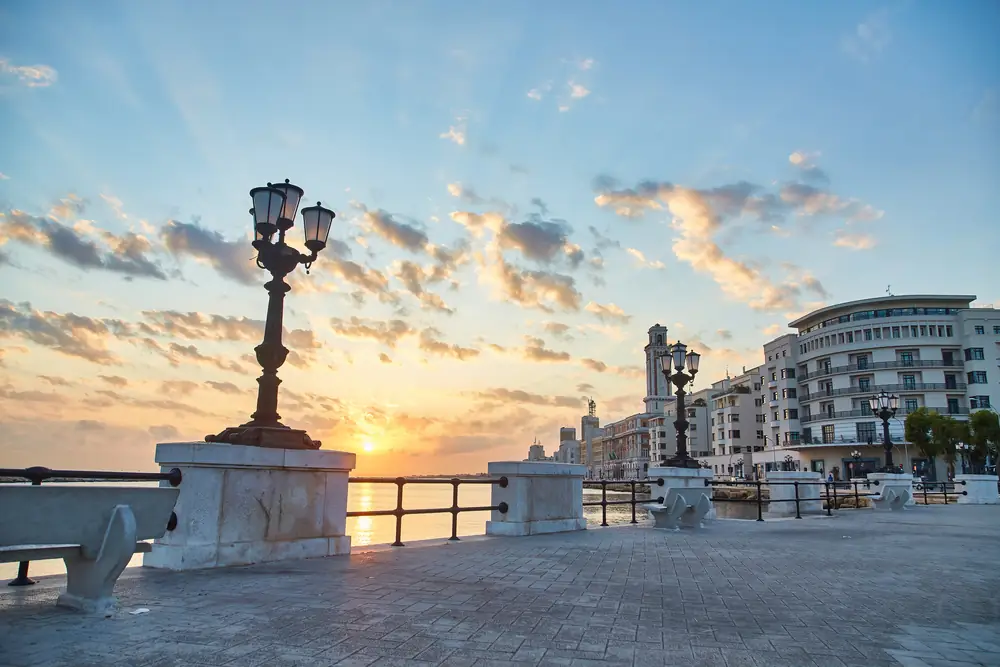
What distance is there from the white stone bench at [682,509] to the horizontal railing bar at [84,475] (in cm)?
1040

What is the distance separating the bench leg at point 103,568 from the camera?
4.79 meters

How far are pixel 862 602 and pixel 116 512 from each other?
675 cm

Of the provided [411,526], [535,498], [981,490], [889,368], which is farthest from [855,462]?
[535,498]

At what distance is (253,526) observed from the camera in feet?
24.3

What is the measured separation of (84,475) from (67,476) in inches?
6.0

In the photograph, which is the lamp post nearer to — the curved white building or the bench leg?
the bench leg

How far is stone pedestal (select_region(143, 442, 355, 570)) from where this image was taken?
6922 millimetres

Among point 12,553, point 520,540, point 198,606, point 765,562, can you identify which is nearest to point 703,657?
point 198,606

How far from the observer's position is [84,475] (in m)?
5.75

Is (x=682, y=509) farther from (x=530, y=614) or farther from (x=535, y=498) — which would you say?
(x=530, y=614)

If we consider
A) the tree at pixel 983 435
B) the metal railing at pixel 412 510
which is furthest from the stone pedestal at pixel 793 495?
the tree at pixel 983 435

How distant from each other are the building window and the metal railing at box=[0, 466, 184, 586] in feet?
264

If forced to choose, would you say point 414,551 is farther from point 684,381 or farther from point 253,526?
point 684,381

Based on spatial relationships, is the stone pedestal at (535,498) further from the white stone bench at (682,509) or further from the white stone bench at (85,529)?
the white stone bench at (85,529)
